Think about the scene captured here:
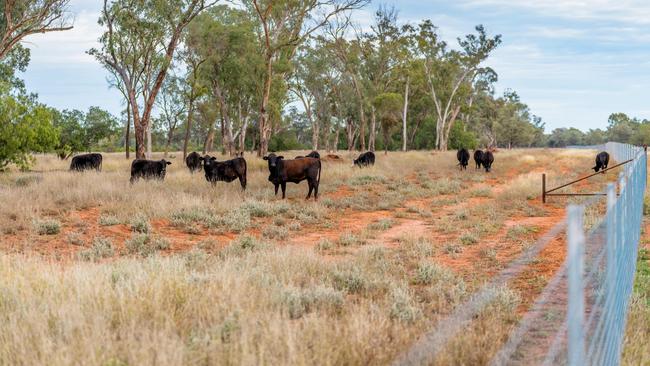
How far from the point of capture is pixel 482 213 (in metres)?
15.8

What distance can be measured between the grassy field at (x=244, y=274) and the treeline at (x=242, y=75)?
10205mm

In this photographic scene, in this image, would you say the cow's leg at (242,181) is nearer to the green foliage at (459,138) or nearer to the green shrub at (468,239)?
the green shrub at (468,239)

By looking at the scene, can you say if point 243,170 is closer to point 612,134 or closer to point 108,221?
point 108,221

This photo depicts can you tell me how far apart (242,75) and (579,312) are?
38.9 metres

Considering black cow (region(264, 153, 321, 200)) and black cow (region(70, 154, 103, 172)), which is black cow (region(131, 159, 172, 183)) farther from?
black cow (region(70, 154, 103, 172))

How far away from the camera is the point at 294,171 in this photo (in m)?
19.2

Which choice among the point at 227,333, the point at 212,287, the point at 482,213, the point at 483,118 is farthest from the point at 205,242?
the point at 483,118

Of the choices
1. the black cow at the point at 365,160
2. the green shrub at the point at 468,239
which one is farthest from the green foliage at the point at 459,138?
the green shrub at the point at 468,239

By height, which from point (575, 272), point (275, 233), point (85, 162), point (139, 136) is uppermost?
point (139, 136)

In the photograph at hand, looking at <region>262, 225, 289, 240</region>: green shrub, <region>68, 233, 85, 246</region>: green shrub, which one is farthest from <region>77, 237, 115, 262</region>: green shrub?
<region>262, 225, 289, 240</region>: green shrub

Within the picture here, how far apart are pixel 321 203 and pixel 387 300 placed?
11.3 m

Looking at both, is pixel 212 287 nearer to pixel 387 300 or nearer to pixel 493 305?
pixel 387 300

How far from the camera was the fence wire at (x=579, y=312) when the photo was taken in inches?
97.2

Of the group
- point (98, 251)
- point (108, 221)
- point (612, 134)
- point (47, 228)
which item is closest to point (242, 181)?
point (108, 221)
